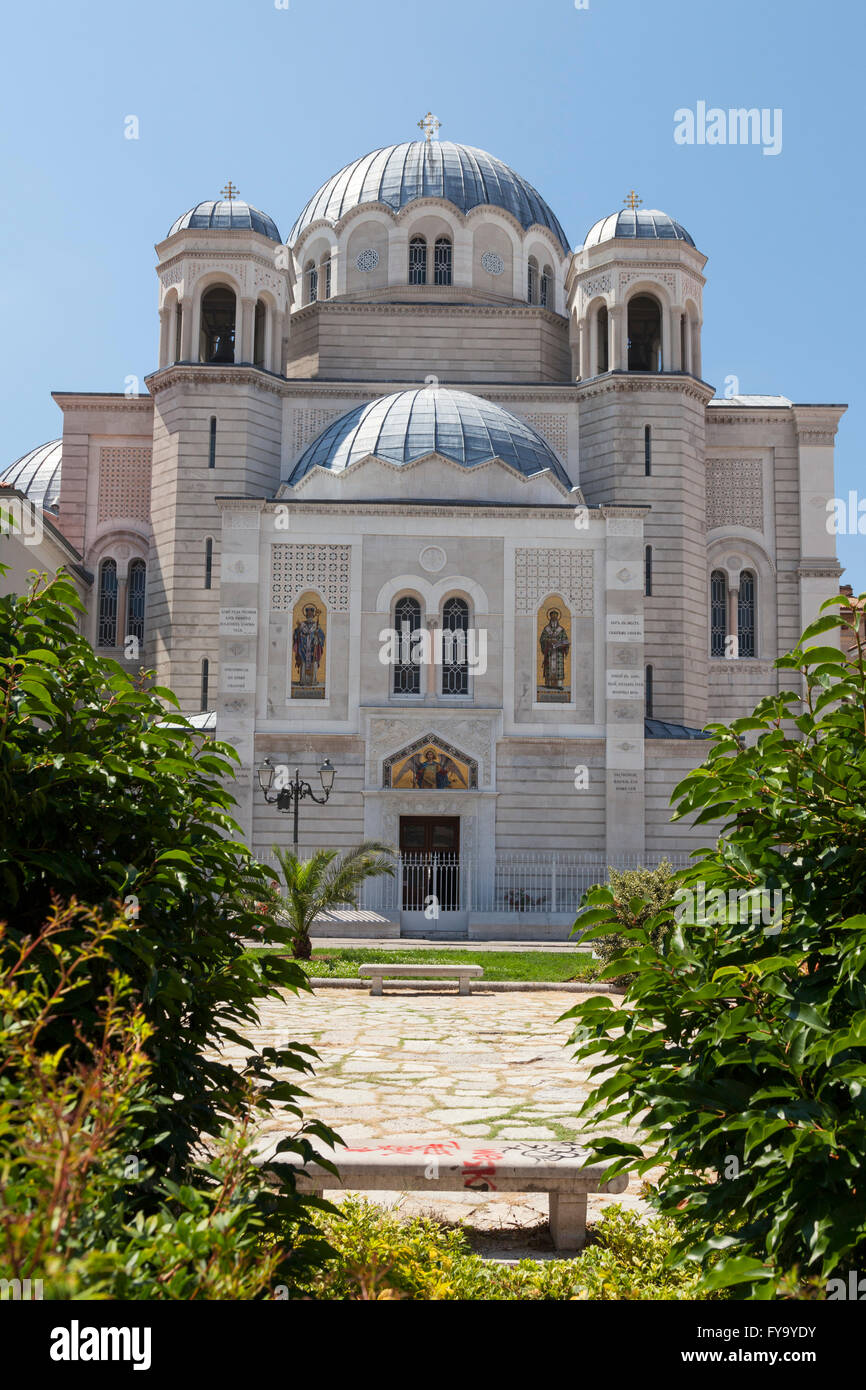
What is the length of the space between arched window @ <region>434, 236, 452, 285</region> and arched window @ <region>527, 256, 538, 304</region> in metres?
2.36

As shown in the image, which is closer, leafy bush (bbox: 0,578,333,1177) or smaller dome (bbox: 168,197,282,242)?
leafy bush (bbox: 0,578,333,1177)

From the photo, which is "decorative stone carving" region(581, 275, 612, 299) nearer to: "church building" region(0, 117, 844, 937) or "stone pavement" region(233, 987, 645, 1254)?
"church building" region(0, 117, 844, 937)

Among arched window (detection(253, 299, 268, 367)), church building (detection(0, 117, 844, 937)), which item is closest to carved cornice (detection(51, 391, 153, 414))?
church building (detection(0, 117, 844, 937))

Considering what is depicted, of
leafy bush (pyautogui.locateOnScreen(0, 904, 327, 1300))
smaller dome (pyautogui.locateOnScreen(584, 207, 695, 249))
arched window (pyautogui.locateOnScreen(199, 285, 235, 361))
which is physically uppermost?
smaller dome (pyautogui.locateOnScreen(584, 207, 695, 249))

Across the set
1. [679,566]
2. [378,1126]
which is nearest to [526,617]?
[679,566]

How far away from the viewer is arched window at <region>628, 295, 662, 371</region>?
30266mm

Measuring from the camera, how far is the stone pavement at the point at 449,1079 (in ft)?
18.1

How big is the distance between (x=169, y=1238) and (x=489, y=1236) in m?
3.27

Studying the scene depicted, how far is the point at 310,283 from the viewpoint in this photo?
3309 centimetres

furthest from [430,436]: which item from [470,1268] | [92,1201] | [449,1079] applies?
[92,1201]

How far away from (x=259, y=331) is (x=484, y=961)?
1799 cm

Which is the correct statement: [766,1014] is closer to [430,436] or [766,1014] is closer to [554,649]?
[554,649]

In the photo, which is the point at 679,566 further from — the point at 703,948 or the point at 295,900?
the point at 703,948

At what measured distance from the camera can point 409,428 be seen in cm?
2692
